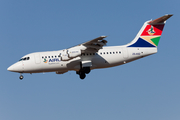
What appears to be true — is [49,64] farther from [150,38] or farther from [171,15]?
[171,15]

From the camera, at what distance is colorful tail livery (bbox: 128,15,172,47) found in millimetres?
25141

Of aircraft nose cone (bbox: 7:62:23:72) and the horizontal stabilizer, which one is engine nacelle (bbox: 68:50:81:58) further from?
the horizontal stabilizer

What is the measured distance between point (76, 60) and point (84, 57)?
28.6 inches

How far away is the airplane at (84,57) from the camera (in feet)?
74.3

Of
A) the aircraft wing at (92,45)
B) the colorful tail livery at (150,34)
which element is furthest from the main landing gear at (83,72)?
the colorful tail livery at (150,34)

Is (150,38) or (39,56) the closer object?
(39,56)

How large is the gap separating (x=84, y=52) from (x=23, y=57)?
532 centimetres

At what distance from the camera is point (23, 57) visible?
78.2 ft

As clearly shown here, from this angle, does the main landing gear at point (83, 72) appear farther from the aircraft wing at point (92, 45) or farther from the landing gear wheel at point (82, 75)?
the aircraft wing at point (92, 45)

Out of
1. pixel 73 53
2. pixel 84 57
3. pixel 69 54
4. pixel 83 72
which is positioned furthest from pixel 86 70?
pixel 69 54

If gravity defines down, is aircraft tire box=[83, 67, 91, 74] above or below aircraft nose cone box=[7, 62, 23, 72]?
below

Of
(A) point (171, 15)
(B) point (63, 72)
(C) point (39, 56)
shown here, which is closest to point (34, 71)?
(C) point (39, 56)

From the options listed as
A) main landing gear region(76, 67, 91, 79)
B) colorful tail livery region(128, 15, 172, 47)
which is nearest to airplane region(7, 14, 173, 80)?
main landing gear region(76, 67, 91, 79)

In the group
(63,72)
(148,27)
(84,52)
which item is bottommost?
(63,72)
